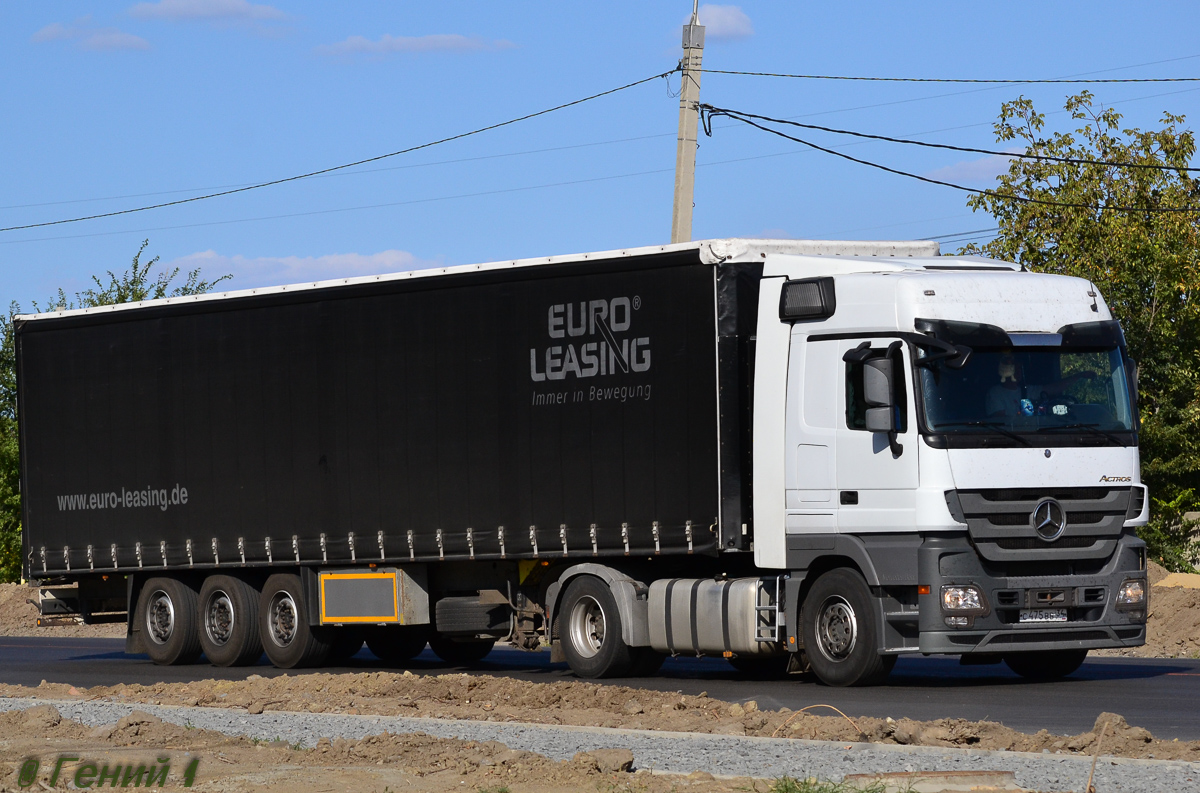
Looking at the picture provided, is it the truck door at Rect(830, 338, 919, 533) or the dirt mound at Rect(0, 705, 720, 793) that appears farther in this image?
the truck door at Rect(830, 338, 919, 533)

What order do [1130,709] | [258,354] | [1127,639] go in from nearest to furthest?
[1130,709]
[1127,639]
[258,354]

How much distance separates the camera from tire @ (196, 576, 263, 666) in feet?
65.9

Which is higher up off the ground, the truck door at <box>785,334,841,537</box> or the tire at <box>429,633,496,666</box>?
the truck door at <box>785,334,841,537</box>

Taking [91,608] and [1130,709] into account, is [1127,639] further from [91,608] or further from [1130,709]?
[91,608]

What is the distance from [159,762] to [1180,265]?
1045 inches

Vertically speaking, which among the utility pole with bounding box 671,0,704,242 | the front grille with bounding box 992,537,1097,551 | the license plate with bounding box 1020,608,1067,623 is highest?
the utility pole with bounding box 671,0,704,242

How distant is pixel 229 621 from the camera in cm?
2039

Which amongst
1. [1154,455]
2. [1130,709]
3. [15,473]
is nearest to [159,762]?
[1130,709]

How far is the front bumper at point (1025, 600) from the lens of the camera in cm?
1463

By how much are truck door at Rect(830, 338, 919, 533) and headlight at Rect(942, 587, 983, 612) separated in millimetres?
649

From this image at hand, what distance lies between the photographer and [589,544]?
1705 centimetres

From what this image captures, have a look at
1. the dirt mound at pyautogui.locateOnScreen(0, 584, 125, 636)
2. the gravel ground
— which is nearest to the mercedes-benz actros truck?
the gravel ground

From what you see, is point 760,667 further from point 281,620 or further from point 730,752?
point 730,752

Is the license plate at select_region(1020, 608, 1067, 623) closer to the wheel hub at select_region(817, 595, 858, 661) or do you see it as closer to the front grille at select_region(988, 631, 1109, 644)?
the front grille at select_region(988, 631, 1109, 644)
